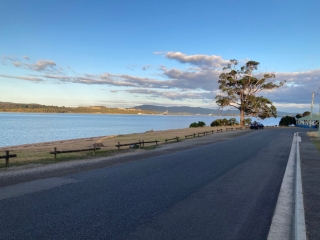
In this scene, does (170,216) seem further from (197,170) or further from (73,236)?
(197,170)

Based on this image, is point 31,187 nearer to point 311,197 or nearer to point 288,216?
point 288,216

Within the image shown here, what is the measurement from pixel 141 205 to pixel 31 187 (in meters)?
3.66

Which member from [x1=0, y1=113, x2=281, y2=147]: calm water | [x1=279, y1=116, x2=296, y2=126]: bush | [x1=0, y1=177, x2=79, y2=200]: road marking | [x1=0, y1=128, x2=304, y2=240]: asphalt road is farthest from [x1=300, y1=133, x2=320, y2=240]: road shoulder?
[x1=279, y1=116, x2=296, y2=126]: bush

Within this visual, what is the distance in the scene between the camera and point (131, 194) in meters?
7.48

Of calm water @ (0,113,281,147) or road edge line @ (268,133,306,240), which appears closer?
road edge line @ (268,133,306,240)

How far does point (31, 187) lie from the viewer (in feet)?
26.9

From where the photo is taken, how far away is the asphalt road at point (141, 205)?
5.02 meters

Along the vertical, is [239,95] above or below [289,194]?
above

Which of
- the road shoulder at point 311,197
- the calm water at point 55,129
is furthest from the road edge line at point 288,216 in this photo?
the calm water at point 55,129

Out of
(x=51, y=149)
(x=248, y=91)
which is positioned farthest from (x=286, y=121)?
(x=51, y=149)

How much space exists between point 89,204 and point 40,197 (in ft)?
4.77

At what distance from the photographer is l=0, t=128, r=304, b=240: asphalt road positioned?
5.02 meters

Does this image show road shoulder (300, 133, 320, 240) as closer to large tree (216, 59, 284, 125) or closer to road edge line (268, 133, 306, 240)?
road edge line (268, 133, 306, 240)

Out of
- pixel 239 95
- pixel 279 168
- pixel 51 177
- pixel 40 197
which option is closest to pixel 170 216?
pixel 40 197
